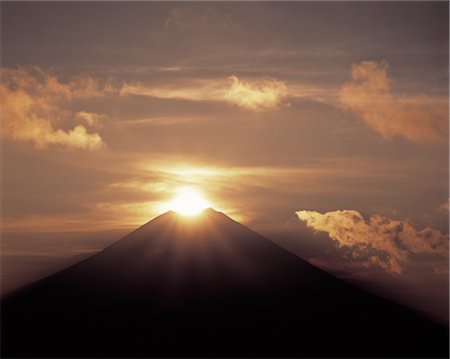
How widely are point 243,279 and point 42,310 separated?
28945mm

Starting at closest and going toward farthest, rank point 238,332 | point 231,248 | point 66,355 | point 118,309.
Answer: point 66,355
point 238,332
point 118,309
point 231,248

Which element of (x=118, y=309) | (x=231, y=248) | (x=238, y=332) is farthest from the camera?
(x=231, y=248)

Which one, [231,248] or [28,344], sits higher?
[231,248]

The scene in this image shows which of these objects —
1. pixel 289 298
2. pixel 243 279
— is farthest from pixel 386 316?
pixel 243 279

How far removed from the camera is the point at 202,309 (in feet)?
271

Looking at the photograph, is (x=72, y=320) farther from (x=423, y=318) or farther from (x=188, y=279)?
(x=423, y=318)

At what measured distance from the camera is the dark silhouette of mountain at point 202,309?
73.6 metres

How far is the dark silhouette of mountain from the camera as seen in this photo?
73.6 meters

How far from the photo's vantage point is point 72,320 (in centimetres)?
8019

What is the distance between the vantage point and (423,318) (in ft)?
286

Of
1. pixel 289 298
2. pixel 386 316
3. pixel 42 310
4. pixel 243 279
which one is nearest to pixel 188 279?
pixel 243 279

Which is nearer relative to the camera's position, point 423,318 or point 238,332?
point 238,332

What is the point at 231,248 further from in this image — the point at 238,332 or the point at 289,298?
the point at 238,332

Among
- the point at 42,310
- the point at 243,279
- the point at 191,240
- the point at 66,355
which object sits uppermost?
the point at 191,240
